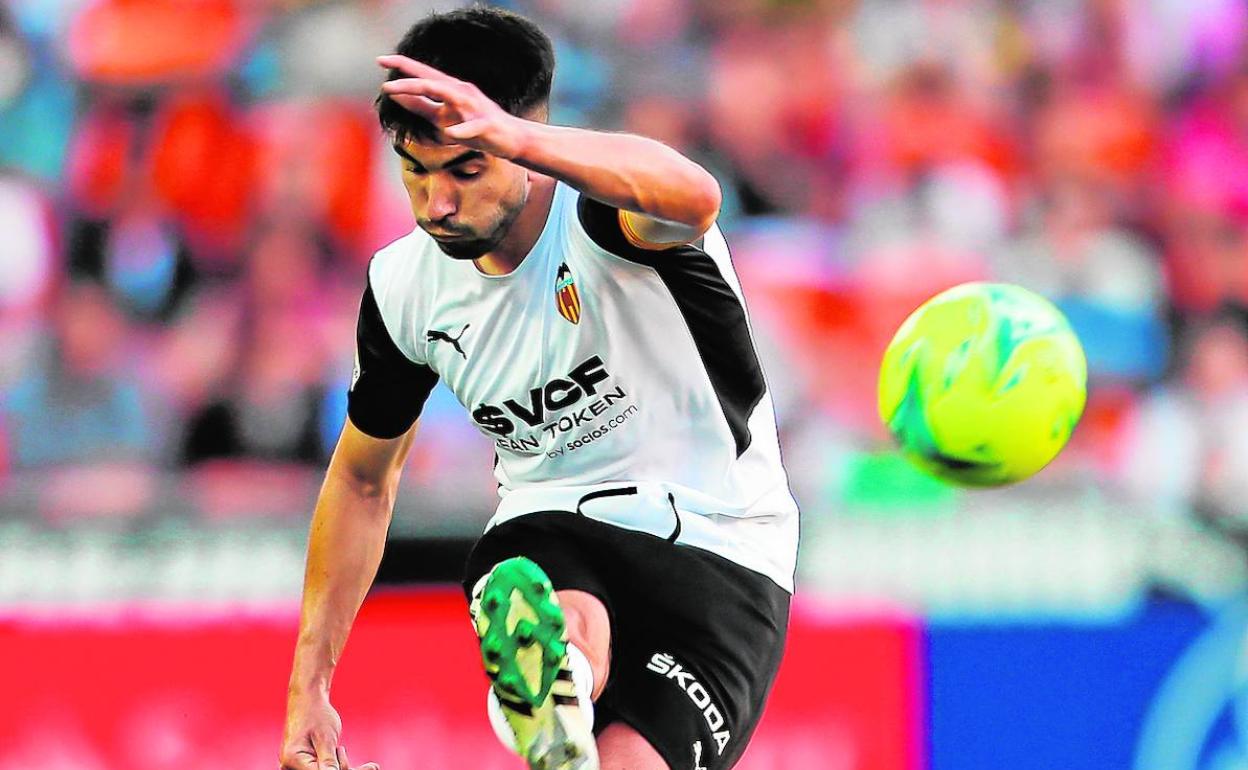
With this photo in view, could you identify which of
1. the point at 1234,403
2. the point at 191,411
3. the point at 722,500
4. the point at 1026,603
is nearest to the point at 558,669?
the point at 722,500

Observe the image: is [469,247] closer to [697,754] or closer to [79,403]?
[697,754]

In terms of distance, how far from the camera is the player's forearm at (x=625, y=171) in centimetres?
334

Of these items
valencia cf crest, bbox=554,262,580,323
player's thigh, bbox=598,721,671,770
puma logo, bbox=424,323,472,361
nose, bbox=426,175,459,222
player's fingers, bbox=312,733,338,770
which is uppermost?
nose, bbox=426,175,459,222

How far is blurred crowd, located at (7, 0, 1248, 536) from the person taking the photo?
8484 millimetres

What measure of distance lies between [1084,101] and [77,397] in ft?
18.8

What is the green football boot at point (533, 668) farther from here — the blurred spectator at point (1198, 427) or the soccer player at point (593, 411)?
the blurred spectator at point (1198, 427)

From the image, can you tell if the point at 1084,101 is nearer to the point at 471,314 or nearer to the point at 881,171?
the point at 881,171

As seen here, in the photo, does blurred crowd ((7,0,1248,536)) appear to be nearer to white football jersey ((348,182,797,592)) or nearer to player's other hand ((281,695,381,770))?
player's other hand ((281,695,381,770))

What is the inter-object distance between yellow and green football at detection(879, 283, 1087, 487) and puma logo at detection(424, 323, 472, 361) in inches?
42.2

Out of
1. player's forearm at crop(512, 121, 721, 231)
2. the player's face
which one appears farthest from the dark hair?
player's forearm at crop(512, 121, 721, 231)

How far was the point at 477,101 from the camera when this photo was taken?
3.32 m

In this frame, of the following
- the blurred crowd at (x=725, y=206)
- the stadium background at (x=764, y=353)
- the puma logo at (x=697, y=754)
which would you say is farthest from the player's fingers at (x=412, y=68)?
the blurred crowd at (x=725, y=206)

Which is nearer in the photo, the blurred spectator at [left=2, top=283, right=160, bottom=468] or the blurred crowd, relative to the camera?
the blurred spectator at [left=2, top=283, right=160, bottom=468]

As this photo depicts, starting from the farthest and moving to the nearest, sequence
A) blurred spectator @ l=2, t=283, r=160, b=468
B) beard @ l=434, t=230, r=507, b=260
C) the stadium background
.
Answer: blurred spectator @ l=2, t=283, r=160, b=468
the stadium background
beard @ l=434, t=230, r=507, b=260
